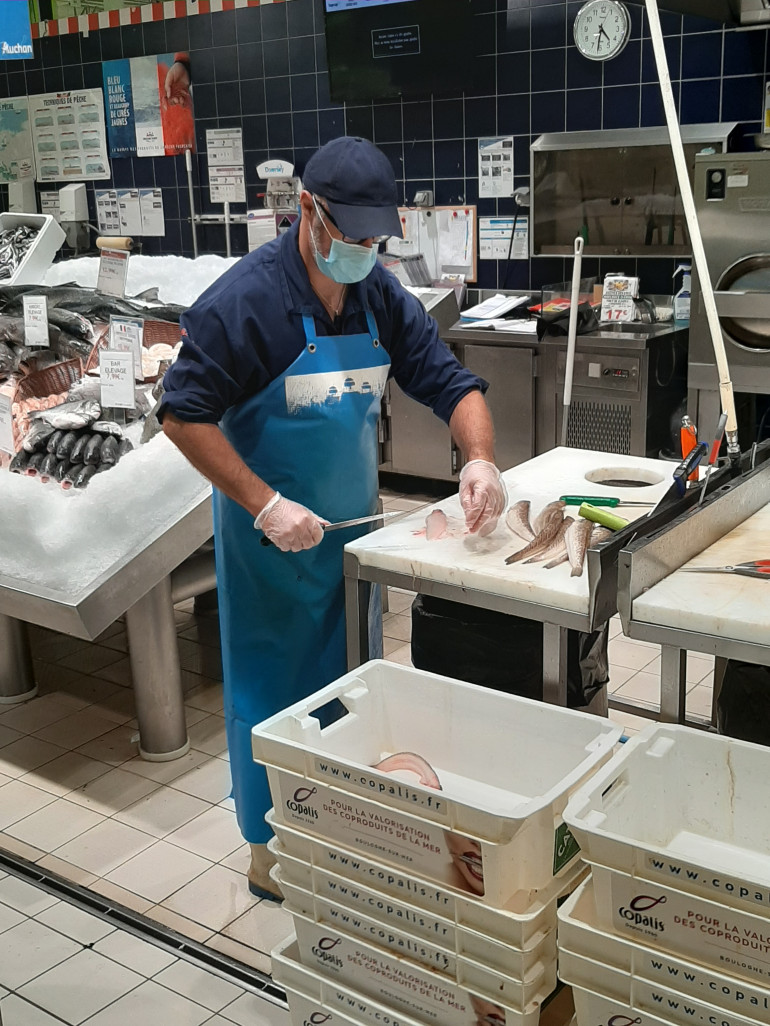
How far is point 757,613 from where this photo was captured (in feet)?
5.83

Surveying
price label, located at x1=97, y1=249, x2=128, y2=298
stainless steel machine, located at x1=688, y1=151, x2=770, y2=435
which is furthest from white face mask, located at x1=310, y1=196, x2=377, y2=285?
stainless steel machine, located at x1=688, y1=151, x2=770, y2=435

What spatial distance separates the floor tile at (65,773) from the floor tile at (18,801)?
0.08 ft

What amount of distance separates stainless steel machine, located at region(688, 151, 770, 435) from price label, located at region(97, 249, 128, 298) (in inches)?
101

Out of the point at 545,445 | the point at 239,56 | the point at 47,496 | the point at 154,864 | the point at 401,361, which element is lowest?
the point at 154,864

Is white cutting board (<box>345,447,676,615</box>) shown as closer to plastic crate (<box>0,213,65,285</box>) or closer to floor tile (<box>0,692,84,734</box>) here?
floor tile (<box>0,692,84,734</box>)

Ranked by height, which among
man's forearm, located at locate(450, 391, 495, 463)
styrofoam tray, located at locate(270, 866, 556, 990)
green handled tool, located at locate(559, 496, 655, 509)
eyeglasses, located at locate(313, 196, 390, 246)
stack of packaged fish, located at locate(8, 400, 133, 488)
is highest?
eyeglasses, located at locate(313, 196, 390, 246)

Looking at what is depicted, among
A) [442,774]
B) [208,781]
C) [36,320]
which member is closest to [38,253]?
[36,320]

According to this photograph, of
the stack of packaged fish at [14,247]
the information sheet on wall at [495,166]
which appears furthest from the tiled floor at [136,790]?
the information sheet on wall at [495,166]

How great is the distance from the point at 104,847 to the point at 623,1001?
70.0 inches

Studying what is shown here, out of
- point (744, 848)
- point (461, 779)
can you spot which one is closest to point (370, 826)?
point (461, 779)

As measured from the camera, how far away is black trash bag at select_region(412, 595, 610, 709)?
7.85 ft

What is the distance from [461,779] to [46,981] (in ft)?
3.69

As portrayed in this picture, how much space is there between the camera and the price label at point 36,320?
387cm

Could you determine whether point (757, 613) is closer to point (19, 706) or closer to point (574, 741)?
point (574, 741)
